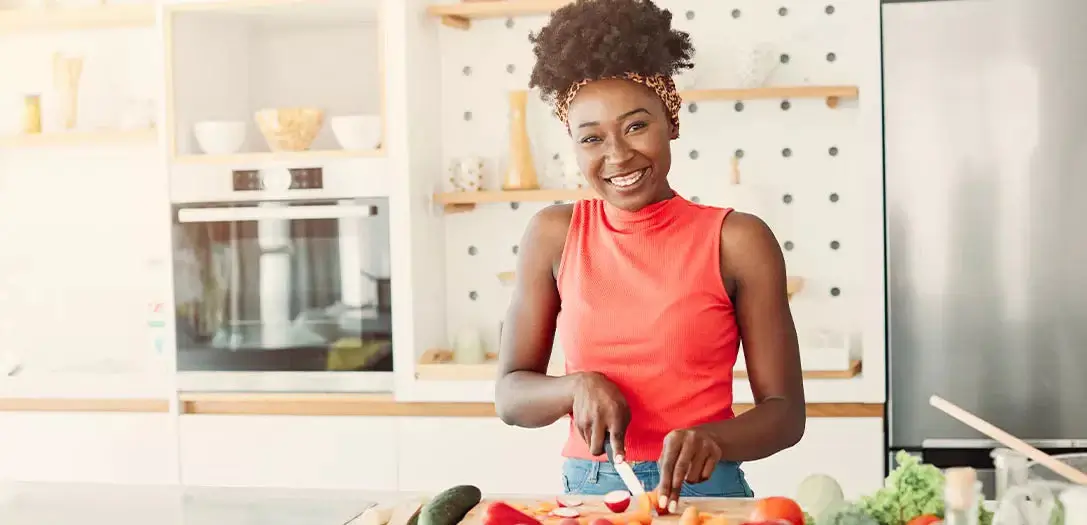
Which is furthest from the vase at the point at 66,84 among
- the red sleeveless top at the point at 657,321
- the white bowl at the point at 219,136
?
the red sleeveless top at the point at 657,321

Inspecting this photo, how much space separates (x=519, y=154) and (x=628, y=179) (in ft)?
5.86

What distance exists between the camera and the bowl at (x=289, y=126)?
335 cm

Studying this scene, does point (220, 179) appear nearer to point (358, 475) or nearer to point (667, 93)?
point (358, 475)

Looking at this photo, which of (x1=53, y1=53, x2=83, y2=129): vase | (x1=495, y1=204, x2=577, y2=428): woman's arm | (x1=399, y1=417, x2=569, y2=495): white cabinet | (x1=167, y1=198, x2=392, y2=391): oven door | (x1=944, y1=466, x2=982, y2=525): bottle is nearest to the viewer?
(x1=944, y1=466, x2=982, y2=525): bottle

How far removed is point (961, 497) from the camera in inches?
47.9

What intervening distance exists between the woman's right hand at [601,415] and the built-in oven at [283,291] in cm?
179

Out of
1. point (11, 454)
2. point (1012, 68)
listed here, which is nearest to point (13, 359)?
point (11, 454)

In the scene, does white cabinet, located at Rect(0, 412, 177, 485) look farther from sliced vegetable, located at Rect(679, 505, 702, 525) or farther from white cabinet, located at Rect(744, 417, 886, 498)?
sliced vegetable, located at Rect(679, 505, 702, 525)

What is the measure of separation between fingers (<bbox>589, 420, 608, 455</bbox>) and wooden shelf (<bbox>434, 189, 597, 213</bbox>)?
1.76m

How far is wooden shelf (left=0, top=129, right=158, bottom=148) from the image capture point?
3438 mm

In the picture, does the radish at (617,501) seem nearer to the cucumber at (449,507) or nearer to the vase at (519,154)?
the cucumber at (449,507)

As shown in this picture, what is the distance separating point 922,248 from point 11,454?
255 centimetres

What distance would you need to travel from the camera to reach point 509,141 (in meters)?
3.54

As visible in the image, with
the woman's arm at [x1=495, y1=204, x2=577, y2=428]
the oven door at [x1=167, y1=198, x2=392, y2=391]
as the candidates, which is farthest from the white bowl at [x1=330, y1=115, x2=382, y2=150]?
the woman's arm at [x1=495, y1=204, x2=577, y2=428]
